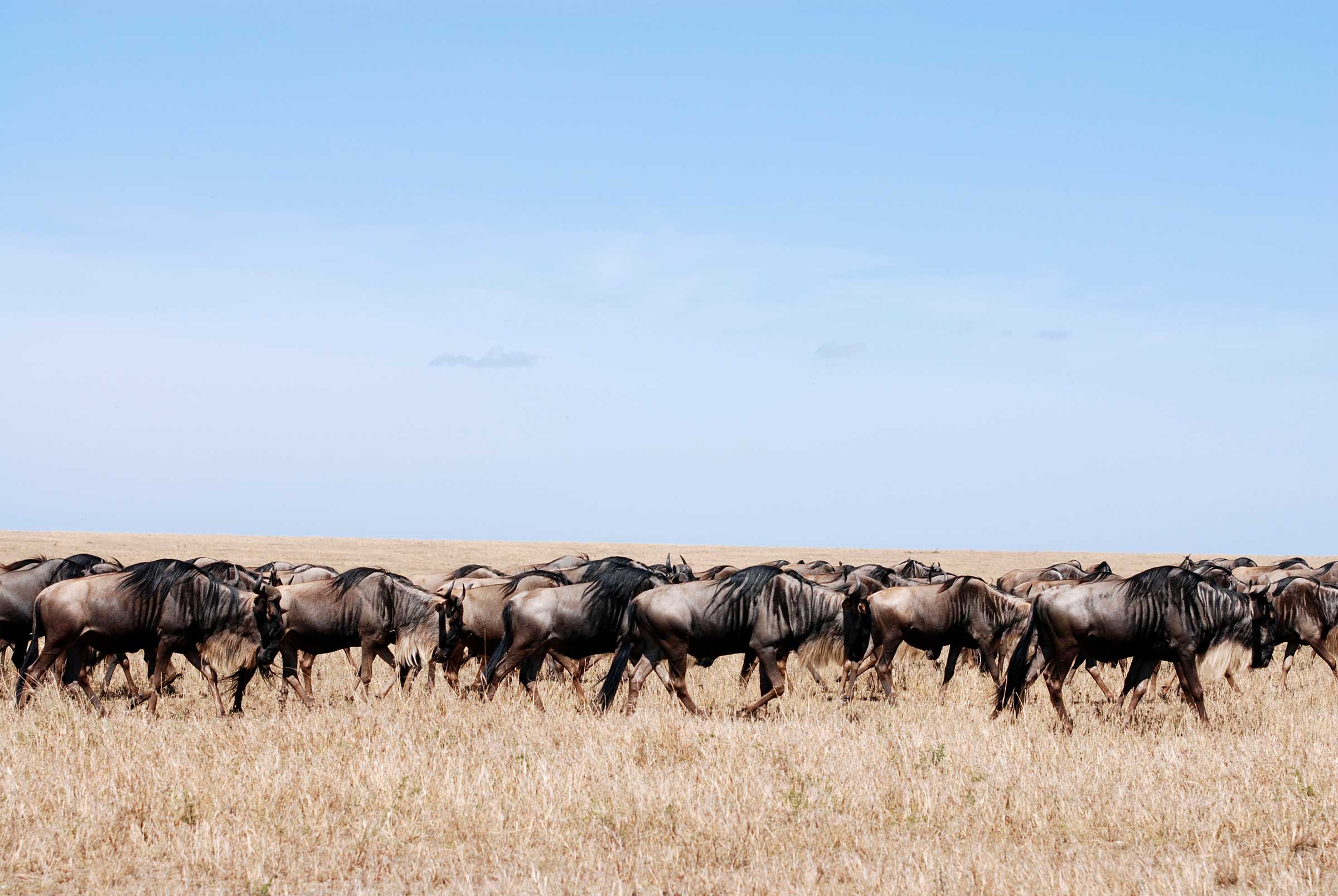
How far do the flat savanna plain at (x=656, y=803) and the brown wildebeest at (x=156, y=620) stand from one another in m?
0.62

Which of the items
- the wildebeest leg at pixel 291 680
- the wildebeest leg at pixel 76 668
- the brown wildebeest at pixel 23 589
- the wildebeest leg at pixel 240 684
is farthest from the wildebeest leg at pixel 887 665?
the brown wildebeest at pixel 23 589

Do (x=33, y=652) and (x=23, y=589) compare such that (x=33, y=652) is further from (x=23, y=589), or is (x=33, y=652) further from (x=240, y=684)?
(x=240, y=684)

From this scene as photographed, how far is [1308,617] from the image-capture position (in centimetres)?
1552

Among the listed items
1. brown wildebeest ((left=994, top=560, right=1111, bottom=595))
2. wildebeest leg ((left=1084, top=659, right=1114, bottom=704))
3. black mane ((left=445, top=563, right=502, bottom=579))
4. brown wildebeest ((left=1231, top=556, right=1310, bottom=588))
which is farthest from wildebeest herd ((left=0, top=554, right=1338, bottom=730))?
brown wildebeest ((left=1231, top=556, right=1310, bottom=588))

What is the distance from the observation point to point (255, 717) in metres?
11.4

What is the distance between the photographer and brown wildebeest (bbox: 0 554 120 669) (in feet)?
42.9

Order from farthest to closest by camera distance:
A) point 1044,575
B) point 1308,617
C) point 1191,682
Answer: point 1044,575
point 1308,617
point 1191,682

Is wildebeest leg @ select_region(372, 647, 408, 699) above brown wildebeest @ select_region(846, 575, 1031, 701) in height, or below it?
below

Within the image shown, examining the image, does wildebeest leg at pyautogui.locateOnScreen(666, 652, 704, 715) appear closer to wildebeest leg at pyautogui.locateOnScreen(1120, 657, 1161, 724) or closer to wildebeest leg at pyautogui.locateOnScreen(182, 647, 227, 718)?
wildebeest leg at pyautogui.locateOnScreen(1120, 657, 1161, 724)

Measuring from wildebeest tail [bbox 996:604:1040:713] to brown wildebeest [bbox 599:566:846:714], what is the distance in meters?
1.73

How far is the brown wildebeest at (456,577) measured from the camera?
16.1 metres

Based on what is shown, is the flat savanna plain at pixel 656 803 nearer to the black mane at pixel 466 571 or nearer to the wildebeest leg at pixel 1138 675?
the wildebeest leg at pixel 1138 675

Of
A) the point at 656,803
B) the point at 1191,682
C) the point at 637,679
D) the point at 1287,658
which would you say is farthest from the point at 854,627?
the point at 1287,658

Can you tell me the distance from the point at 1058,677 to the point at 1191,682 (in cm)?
121
